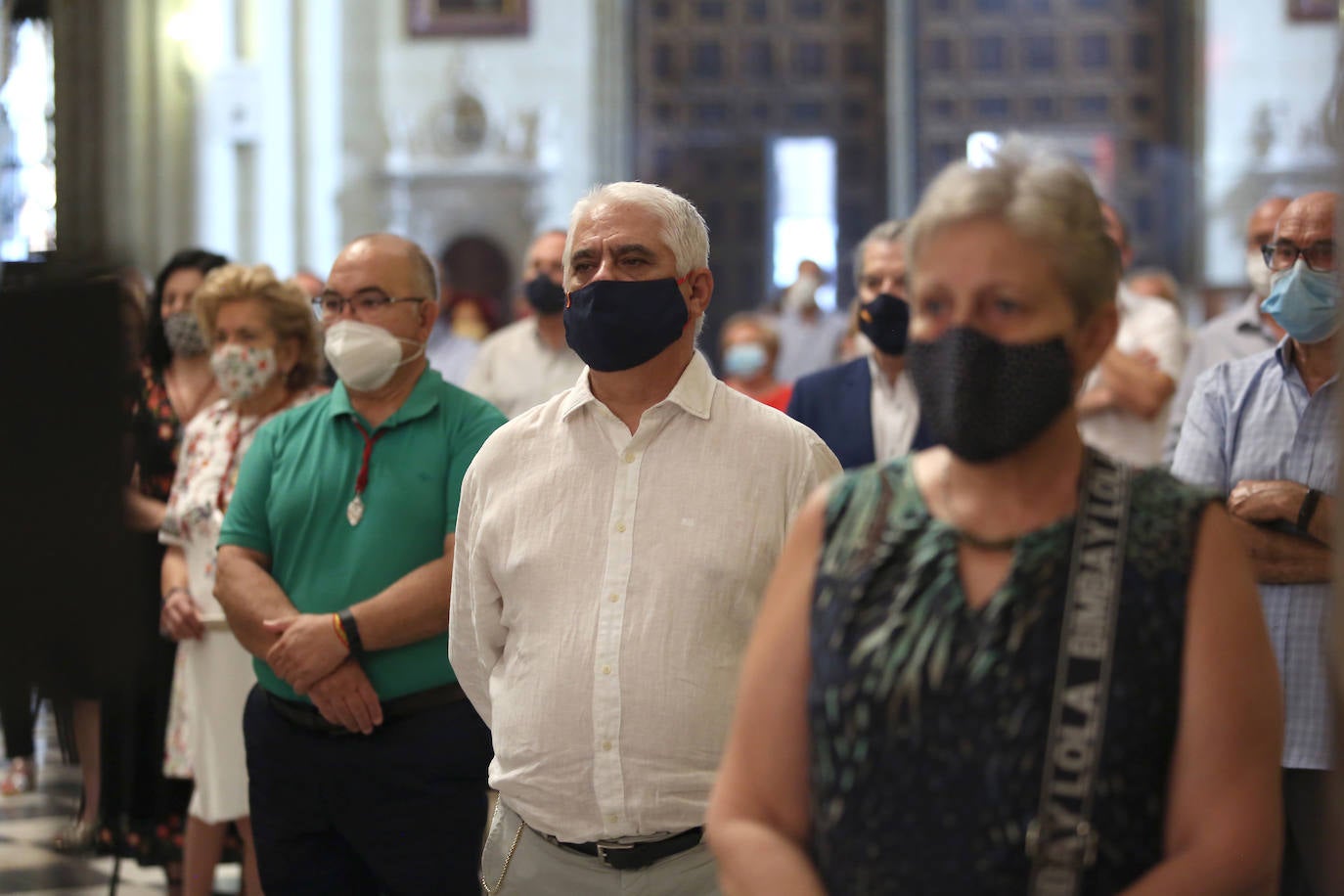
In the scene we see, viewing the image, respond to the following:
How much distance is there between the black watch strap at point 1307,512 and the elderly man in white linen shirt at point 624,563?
1.04 metres

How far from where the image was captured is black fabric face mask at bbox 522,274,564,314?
589 centimetres

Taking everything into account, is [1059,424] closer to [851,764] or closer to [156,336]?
Answer: [851,764]

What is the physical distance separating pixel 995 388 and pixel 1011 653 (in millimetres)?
298

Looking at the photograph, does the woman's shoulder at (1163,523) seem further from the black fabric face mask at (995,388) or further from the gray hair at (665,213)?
the gray hair at (665,213)

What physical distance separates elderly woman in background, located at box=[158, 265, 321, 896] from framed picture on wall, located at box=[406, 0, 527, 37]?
15.1 m

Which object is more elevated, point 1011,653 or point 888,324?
point 888,324

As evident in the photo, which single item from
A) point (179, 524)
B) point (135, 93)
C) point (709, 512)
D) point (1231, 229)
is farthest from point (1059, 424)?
point (1231, 229)

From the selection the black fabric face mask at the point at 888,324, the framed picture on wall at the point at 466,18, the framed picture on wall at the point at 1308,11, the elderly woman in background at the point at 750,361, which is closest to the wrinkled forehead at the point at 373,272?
the black fabric face mask at the point at 888,324

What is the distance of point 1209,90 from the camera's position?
1850 centimetres

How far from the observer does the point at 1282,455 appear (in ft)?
11.3

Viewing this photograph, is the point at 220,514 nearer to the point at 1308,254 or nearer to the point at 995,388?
the point at 1308,254

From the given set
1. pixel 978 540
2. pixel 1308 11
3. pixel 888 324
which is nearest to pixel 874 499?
pixel 978 540

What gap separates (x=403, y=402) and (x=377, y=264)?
36cm

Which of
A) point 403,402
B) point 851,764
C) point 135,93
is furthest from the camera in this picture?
point 135,93
